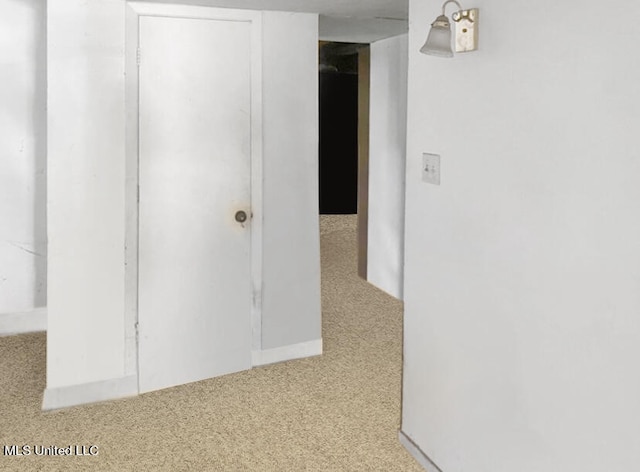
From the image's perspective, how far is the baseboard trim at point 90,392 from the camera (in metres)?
3.11

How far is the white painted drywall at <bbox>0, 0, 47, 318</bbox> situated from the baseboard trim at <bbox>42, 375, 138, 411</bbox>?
144 cm

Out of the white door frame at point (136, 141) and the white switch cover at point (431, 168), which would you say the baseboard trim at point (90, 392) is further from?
the white switch cover at point (431, 168)

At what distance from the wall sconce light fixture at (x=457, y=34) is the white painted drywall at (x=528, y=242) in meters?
0.03

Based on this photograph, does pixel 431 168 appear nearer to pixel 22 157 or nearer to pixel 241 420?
pixel 241 420

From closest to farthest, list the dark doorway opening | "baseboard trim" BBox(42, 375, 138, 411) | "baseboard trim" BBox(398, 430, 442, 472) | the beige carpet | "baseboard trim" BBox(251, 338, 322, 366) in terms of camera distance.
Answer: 1. "baseboard trim" BBox(398, 430, 442, 472)
2. the beige carpet
3. "baseboard trim" BBox(42, 375, 138, 411)
4. "baseboard trim" BBox(251, 338, 322, 366)
5. the dark doorway opening

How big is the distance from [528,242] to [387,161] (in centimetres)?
329

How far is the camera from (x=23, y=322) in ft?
14.3

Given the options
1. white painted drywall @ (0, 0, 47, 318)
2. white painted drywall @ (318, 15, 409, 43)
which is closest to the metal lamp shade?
white painted drywall @ (318, 15, 409, 43)

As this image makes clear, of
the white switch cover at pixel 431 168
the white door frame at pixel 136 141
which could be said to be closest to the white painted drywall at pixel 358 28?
the white door frame at pixel 136 141

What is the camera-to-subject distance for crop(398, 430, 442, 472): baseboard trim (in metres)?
2.51

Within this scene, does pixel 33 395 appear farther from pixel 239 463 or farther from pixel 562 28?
pixel 562 28

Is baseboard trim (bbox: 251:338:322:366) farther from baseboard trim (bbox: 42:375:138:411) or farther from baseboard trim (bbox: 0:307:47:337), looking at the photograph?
baseboard trim (bbox: 0:307:47:337)

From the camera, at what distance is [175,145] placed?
327 centimetres

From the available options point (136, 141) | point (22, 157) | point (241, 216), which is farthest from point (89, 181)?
point (22, 157)
